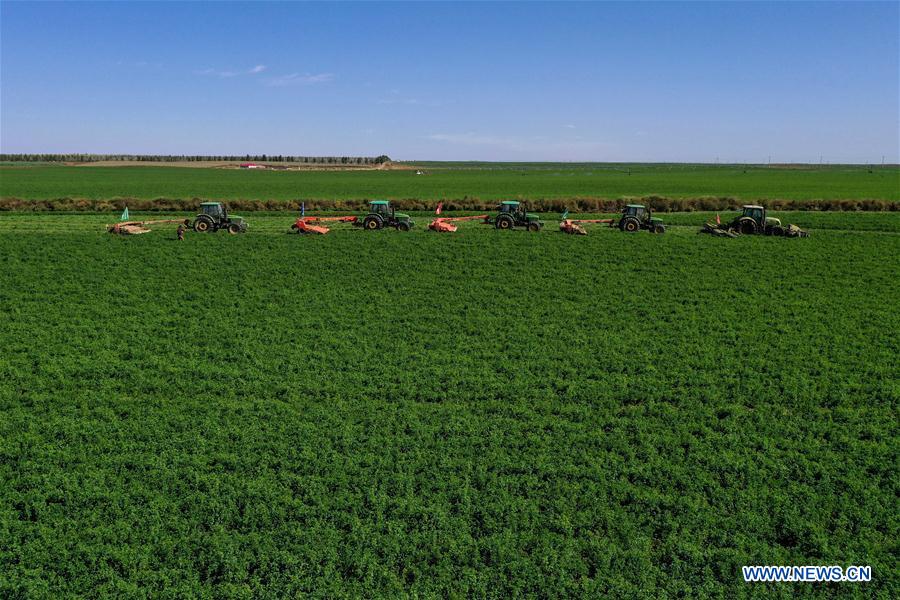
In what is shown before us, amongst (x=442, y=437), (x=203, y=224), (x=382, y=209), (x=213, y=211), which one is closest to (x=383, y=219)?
(x=382, y=209)

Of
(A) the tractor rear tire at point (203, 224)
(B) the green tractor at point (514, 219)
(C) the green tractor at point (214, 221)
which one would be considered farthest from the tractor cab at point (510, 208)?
(A) the tractor rear tire at point (203, 224)

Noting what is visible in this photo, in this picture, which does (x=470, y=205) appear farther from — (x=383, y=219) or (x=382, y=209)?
(x=383, y=219)

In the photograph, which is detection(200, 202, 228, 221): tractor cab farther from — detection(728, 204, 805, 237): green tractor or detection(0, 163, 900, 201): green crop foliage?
detection(728, 204, 805, 237): green tractor

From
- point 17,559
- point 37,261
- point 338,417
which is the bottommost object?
point 17,559

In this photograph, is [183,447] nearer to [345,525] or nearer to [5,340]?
[345,525]

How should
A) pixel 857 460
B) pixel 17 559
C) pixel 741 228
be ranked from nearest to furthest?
pixel 17 559 → pixel 857 460 → pixel 741 228

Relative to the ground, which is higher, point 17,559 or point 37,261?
point 37,261

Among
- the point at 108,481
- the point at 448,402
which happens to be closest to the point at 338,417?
the point at 448,402
